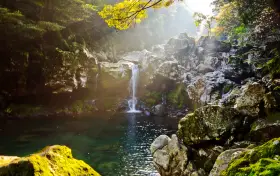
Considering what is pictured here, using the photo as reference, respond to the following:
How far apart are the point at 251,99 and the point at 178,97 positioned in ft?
94.6

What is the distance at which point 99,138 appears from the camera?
78.8 feet

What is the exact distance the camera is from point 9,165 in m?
5.99

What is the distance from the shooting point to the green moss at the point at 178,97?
3975 cm

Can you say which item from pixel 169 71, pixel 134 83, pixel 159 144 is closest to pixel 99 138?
pixel 159 144

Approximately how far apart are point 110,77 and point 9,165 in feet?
114

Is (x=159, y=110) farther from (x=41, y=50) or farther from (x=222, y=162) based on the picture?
(x=222, y=162)

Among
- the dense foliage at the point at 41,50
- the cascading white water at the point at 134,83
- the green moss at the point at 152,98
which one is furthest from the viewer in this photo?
the cascading white water at the point at 134,83

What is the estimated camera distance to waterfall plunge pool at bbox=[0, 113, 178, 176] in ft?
57.1

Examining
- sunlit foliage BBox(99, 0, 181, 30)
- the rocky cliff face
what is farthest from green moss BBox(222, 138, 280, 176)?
sunlit foliage BBox(99, 0, 181, 30)

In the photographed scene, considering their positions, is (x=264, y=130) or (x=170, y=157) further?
(x=170, y=157)

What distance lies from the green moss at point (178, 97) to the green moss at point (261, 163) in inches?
1372

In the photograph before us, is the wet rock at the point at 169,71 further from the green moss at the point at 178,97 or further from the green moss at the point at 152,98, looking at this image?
the green moss at the point at 152,98

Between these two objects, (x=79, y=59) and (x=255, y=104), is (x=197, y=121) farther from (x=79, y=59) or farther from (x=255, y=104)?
(x=79, y=59)

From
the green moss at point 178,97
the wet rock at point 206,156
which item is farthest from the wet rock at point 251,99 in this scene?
the green moss at point 178,97
